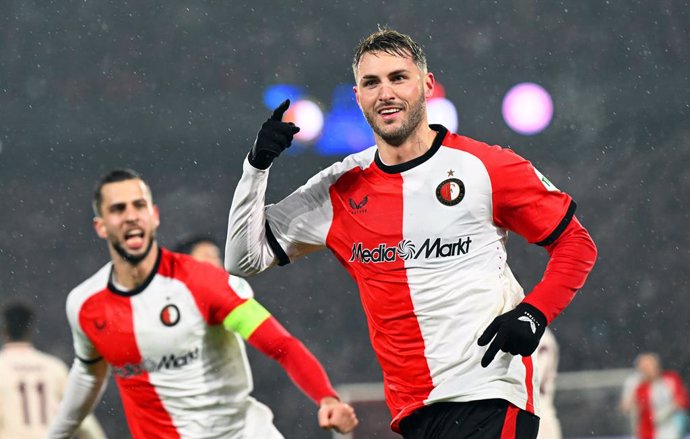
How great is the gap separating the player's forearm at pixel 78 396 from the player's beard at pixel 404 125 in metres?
1.92

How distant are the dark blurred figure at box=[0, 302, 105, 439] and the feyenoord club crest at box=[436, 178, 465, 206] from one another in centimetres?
408

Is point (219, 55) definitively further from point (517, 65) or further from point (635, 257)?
point (635, 257)

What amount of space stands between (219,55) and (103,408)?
561 cm

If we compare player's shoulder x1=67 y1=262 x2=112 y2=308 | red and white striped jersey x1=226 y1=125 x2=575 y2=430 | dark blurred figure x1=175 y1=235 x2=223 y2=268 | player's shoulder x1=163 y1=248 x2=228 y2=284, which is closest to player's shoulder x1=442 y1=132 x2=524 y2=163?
red and white striped jersey x1=226 y1=125 x2=575 y2=430

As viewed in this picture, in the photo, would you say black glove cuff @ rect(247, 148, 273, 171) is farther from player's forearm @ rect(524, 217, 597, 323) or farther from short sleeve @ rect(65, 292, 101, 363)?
short sleeve @ rect(65, 292, 101, 363)

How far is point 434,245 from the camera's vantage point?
351 cm

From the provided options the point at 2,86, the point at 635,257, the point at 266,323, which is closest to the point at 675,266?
the point at 635,257

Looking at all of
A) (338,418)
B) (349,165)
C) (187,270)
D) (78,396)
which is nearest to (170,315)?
(187,270)

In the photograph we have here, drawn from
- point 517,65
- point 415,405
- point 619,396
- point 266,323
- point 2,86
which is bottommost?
point 619,396

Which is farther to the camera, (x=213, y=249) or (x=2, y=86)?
(x=2, y=86)

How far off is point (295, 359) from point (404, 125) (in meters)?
1.29

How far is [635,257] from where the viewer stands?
51.4 ft

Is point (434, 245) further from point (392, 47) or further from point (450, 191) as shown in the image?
point (392, 47)

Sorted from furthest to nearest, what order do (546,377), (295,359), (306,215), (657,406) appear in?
(657,406) < (546,377) < (295,359) < (306,215)
